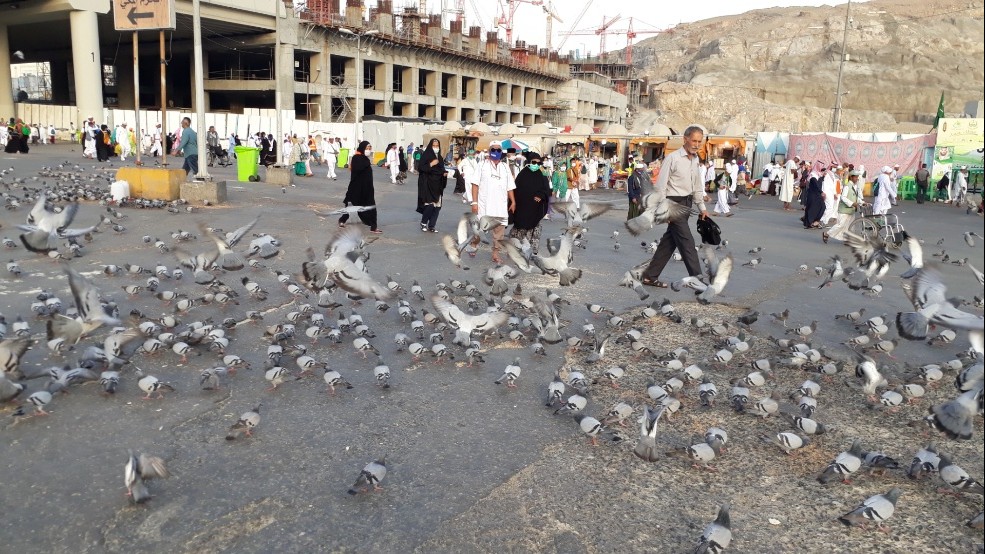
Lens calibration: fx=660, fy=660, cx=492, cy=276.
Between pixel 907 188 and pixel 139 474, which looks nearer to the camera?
pixel 139 474

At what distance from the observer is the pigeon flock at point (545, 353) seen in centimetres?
412

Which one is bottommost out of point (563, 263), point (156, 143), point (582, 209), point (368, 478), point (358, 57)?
point (368, 478)

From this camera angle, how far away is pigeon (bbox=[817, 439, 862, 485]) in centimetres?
392

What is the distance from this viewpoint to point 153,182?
48.5ft

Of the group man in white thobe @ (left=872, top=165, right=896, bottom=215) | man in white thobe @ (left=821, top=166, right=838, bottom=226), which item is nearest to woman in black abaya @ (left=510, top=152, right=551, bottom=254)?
man in white thobe @ (left=821, top=166, right=838, bottom=226)

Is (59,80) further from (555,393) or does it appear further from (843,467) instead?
(843,467)

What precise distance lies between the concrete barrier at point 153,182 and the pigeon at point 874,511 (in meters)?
14.8

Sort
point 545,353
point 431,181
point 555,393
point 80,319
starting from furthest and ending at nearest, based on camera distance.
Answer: point 431,181 < point 545,353 < point 80,319 < point 555,393

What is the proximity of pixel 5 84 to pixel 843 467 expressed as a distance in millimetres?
45148

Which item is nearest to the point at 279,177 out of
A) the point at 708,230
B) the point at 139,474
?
the point at 708,230

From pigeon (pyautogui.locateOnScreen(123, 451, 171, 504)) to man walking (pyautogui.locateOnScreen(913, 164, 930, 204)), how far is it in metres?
29.8

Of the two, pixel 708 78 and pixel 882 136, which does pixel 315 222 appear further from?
pixel 708 78

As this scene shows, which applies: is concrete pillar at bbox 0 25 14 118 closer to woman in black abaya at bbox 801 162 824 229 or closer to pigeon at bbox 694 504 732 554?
woman in black abaya at bbox 801 162 824 229

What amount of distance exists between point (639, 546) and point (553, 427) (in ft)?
4.68
